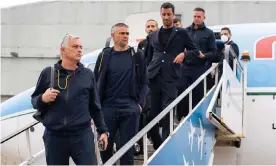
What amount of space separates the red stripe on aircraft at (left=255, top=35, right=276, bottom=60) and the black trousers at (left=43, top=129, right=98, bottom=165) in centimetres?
422

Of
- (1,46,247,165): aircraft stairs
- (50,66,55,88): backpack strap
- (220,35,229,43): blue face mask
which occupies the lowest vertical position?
(1,46,247,165): aircraft stairs

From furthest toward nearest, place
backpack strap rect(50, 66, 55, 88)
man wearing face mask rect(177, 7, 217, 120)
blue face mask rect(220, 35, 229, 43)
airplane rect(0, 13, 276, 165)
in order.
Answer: airplane rect(0, 13, 276, 165)
blue face mask rect(220, 35, 229, 43)
man wearing face mask rect(177, 7, 217, 120)
backpack strap rect(50, 66, 55, 88)

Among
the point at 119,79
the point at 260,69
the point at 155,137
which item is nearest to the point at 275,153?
the point at 260,69

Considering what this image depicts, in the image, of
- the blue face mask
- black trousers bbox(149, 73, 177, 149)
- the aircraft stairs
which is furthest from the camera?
the blue face mask

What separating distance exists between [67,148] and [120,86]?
0.99 m

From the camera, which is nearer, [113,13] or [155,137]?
[155,137]

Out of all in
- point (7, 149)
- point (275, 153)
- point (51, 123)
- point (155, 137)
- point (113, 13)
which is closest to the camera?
point (51, 123)

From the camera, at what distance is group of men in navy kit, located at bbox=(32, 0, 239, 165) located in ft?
11.6

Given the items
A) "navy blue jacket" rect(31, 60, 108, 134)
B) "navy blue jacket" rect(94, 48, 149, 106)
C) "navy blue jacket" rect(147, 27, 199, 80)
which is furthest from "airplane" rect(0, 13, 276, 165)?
"navy blue jacket" rect(31, 60, 108, 134)

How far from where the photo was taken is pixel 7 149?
7.37 m

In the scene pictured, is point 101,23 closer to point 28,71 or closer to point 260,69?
point 28,71

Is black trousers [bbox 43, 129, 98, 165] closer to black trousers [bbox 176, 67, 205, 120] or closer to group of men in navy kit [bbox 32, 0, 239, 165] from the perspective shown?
group of men in navy kit [bbox 32, 0, 239, 165]

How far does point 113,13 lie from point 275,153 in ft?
40.1

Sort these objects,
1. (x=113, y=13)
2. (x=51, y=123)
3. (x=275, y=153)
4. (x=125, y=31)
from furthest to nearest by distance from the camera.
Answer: (x=113, y=13), (x=275, y=153), (x=125, y=31), (x=51, y=123)
